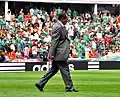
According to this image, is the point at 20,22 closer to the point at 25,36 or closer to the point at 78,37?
the point at 25,36

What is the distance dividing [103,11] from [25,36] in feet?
27.8

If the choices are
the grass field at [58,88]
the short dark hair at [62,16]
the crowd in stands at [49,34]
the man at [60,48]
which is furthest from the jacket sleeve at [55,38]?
the crowd in stands at [49,34]

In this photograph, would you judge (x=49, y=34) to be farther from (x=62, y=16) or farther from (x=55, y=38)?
(x=55, y=38)

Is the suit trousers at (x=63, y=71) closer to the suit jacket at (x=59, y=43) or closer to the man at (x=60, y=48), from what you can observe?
the man at (x=60, y=48)

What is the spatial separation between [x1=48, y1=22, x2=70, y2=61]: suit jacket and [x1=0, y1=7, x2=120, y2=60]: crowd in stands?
704 inches

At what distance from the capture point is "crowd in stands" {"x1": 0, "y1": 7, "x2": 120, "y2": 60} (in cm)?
3375

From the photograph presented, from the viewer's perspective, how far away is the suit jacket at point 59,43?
561 inches

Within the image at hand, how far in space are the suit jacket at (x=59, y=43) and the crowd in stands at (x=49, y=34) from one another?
1787cm

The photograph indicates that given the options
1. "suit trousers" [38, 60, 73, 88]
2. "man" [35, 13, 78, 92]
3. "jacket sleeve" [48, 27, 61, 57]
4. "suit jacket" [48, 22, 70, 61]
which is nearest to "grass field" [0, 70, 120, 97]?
"suit trousers" [38, 60, 73, 88]

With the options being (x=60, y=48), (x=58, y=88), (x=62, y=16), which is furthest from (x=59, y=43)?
(x=58, y=88)

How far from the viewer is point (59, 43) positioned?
14414 mm

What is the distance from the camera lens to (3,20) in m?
35.6

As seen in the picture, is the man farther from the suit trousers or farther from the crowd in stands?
the crowd in stands

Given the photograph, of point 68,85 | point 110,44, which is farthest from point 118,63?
point 68,85
